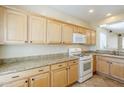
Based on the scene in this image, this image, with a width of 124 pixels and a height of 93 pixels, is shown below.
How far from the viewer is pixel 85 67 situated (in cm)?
335

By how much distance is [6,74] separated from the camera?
4.98ft

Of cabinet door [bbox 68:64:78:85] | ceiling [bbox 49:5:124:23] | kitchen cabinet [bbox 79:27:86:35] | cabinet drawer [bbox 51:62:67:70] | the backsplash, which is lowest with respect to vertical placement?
cabinet door [bbox 68:64:78:85]

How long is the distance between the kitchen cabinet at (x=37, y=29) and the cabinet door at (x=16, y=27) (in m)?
0.14

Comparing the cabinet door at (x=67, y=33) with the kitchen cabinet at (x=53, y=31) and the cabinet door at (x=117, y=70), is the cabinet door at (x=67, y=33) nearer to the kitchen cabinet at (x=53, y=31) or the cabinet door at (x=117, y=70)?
the kitchen cabinet at (x=53, y=31)

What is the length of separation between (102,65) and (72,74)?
1.64 m

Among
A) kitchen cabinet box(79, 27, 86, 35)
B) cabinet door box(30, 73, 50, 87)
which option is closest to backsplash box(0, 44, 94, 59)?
cabinet door box(30, 73, 50, 87)

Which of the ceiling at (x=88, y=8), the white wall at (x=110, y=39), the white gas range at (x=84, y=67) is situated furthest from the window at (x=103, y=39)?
the white gas range at (x=84, y=67)

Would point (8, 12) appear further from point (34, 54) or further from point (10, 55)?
point (34, 54)

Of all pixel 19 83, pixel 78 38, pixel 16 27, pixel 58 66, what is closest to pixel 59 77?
pixel 58 66

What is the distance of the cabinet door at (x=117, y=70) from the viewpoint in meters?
3.18

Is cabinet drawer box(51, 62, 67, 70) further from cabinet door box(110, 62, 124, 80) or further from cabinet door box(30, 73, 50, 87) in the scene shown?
cabinet door box(110, 62, 124, 80)

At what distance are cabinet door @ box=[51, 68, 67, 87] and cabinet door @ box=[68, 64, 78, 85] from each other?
187mm

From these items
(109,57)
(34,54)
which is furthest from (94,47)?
(34,54)

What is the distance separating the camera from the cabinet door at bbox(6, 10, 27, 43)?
Result: 1.82 meters
